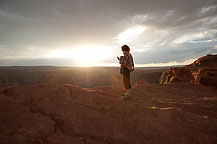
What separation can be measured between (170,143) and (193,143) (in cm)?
42

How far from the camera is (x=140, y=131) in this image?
2.65 m

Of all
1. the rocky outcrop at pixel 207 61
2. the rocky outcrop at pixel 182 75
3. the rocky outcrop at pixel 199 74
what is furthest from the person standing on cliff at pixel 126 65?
the rocky outcrop at pixel 207 61

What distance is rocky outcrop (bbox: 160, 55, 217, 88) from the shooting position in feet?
36.0

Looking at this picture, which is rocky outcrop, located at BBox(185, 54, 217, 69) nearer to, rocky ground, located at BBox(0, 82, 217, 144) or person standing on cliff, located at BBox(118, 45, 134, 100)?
person standing on cliff, located at BBox(118, 45, 134, 100)

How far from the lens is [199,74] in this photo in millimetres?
12625

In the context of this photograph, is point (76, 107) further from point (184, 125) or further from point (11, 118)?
point (184, 125)

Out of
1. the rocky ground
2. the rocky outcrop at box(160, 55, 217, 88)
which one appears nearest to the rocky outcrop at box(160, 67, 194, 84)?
the rocky outcrop at box(160, 55, 217, 88)

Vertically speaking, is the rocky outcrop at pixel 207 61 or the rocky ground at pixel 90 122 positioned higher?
the rocky outcrop at pixel 207 61

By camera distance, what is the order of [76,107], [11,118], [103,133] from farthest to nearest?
[76,107], [11,118], [103,133]

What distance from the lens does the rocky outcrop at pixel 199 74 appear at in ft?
36.0

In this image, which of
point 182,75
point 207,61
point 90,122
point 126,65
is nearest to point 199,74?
point 182,75

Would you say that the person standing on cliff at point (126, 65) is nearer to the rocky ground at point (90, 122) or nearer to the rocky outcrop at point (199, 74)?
the rocky ground at point (90, 122)

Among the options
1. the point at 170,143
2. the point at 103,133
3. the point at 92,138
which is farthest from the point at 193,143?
the point at 92,138

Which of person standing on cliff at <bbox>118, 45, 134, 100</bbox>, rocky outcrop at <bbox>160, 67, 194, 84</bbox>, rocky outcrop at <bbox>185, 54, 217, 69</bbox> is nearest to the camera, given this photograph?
person standing on cliff at <bbox>118, 45, 134, 100</bbox>
